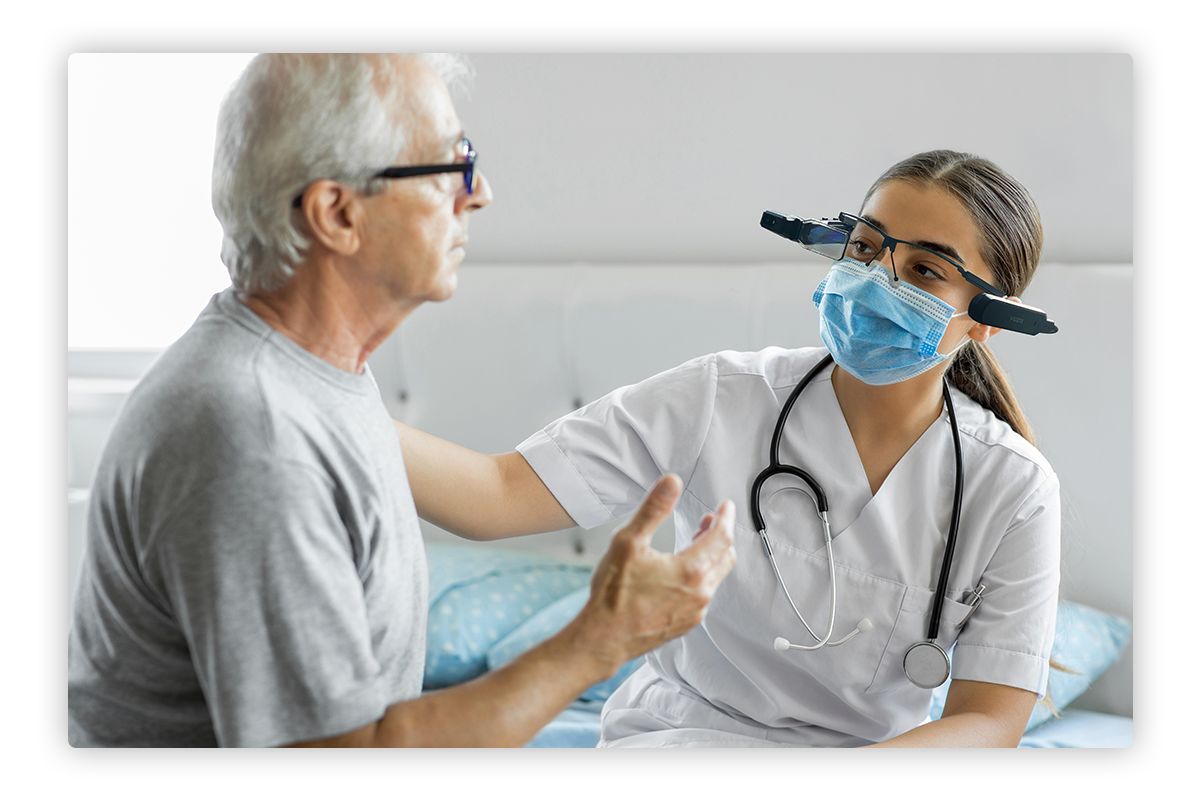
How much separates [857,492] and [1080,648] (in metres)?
0.63

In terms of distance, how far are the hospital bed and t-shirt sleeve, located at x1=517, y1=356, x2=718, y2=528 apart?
0.40 m

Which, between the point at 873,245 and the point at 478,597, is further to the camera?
the point at 478,597

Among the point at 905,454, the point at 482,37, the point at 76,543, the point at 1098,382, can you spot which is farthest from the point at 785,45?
the point at 1098,382

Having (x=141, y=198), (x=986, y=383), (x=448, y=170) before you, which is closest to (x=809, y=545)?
(x=986, y=383)

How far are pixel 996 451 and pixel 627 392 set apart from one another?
1.42 feet

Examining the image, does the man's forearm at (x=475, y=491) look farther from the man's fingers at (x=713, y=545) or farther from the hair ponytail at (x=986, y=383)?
the hair ponytail at (x=986, y=383)

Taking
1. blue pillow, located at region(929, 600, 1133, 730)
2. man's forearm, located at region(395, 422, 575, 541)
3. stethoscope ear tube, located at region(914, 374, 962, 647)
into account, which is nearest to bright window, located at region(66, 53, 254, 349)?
man's forearm, located at region(395, 422, 575, 541)

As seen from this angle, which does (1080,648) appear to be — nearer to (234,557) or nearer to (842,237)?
(842,237)

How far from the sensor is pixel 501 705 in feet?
2.19

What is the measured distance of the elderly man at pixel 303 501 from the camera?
2.02 feet

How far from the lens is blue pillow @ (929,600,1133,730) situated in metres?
1.40

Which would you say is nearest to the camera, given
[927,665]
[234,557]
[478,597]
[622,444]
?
[234,557]

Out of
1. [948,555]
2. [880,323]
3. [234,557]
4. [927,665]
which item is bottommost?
[927,665]

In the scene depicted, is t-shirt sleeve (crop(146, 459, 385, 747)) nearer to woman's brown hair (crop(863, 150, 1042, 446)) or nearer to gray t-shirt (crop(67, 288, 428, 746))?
gray t-shirt (crop(67, 288, 428, 746))
